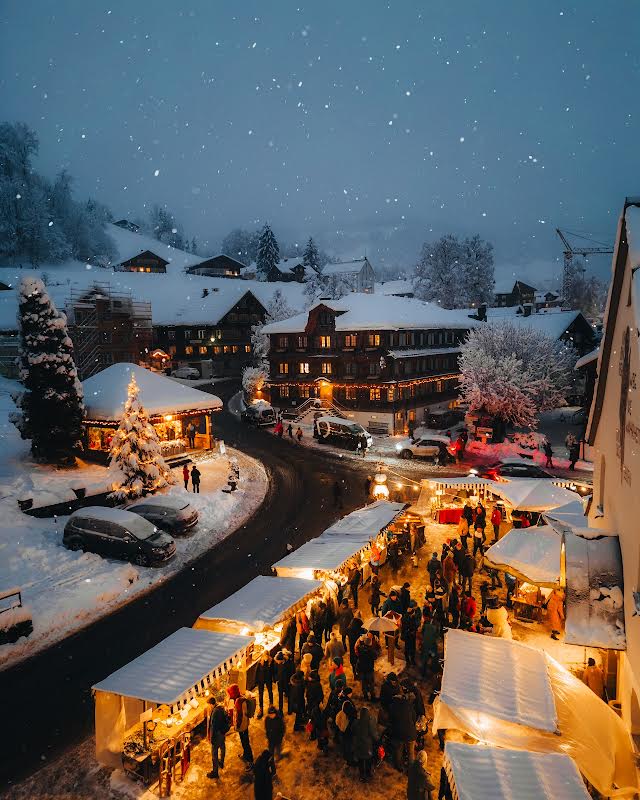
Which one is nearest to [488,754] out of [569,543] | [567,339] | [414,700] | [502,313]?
[414,700]

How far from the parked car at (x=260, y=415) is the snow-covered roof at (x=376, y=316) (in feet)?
25.9

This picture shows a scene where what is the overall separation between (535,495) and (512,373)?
19.3m

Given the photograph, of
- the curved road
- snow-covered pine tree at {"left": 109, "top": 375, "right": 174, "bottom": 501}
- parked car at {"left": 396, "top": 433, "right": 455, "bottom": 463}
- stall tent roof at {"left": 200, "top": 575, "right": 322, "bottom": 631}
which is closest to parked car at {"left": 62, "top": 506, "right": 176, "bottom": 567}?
the curved road

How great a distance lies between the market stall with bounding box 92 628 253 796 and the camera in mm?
9242

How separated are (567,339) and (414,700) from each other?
4611cm

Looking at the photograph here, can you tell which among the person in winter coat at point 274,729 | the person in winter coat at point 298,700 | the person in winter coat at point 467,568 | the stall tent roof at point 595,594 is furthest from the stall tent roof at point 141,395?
the stall tent roof at point 595,594

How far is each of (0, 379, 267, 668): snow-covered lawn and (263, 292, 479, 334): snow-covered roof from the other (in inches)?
778

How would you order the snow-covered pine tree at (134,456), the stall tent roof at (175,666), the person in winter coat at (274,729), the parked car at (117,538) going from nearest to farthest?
the stall tent roof at (175,666)
the person in winter coat at (274,729)
the parked car at (117,538)
the snow-covered pine tree at (134,456)

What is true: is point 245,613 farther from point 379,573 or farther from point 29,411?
point 29,411

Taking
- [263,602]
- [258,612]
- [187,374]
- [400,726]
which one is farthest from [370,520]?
[187,374]

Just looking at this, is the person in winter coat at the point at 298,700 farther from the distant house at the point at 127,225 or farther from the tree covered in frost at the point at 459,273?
the distant house at the point at 127,225

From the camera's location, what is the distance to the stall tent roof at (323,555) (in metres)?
14.5

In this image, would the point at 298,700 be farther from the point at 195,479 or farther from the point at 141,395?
the point at 141,395

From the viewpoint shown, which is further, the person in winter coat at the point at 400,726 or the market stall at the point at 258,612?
the market stall at the point at 258,612
